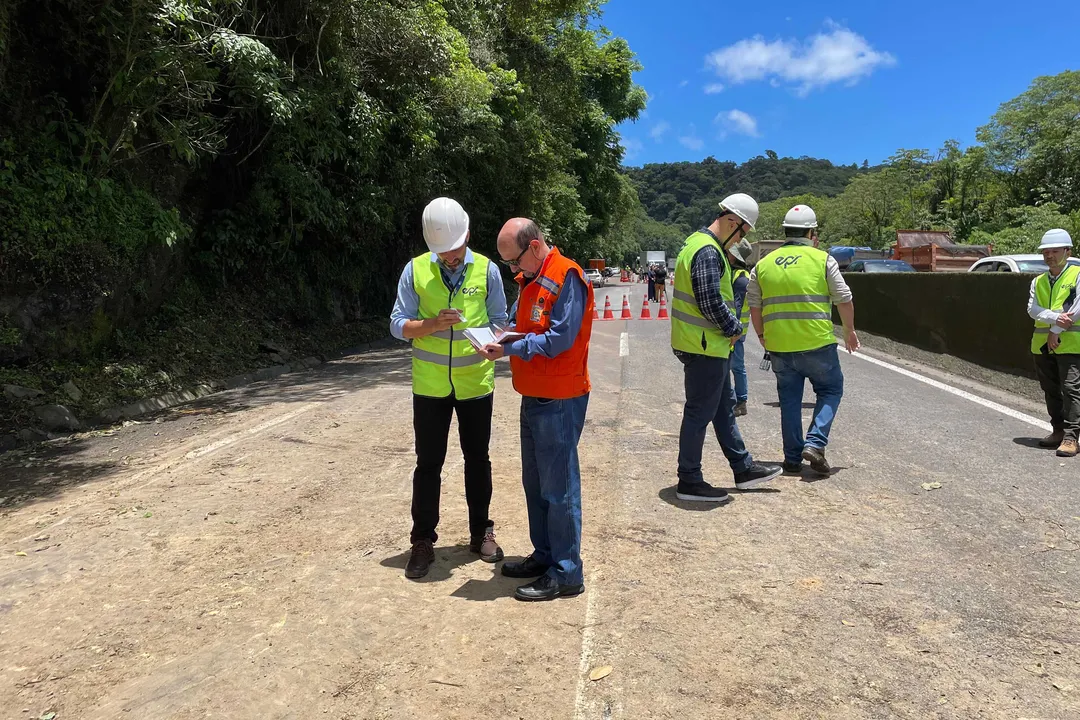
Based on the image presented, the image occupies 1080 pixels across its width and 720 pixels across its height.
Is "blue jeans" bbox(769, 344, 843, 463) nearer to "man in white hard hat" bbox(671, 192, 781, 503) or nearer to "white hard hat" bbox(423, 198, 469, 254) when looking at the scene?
"man in white hard hat" bbox(671, 192, 781, 503)

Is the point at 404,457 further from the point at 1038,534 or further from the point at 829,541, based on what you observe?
the point at 1038,534

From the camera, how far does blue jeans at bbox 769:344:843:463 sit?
545 centimetres

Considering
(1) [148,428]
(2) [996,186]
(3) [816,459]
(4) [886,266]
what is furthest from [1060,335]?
(2) [996,186]

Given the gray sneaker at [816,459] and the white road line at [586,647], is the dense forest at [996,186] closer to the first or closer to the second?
the gray sneaker at [816,459]

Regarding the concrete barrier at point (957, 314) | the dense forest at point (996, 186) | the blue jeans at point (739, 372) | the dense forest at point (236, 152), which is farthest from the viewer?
the dense forest at point (996, 186)

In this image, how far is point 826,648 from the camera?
3070mm

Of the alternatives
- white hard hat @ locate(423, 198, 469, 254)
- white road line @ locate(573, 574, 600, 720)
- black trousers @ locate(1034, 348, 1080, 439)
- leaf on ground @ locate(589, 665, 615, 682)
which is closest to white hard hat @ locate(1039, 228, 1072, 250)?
black trousers @ locate(1034, 348, 1080, 439)

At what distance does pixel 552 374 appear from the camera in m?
3.47

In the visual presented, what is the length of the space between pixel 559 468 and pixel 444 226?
1.27 meters

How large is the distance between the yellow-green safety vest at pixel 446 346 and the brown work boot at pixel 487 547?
0.85m

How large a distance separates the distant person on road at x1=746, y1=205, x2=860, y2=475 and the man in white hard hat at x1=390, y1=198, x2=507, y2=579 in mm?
2466

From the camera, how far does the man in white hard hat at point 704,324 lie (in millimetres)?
4793

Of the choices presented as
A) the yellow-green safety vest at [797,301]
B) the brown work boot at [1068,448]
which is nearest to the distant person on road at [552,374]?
the yellow-green safety vest at [797,301]

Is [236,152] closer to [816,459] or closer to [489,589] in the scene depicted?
[816,459]
